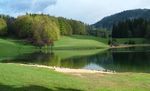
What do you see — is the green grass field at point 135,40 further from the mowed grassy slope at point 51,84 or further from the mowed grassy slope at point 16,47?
the mowed grassy slope at point 51,84

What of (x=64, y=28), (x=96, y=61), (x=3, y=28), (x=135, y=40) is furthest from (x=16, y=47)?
(x=135, y=40)

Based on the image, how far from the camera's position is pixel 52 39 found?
13725 centimetres

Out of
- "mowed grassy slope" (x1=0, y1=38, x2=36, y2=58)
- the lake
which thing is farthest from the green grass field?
the lake

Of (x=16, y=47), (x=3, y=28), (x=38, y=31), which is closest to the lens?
(x=16, y=47)

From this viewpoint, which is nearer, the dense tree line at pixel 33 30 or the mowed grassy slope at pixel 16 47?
the mowed grassy slope at pixel 16 47

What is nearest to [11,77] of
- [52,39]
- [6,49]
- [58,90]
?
[58,90]

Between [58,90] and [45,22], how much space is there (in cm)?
11790

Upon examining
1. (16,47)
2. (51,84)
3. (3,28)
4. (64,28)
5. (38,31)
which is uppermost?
(3,28)

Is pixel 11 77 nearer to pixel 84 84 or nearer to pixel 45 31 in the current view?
pixel 84 84

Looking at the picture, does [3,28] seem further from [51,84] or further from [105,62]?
[51,84]

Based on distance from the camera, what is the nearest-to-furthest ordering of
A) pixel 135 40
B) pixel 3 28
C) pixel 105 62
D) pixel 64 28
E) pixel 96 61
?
pixel 105 62 < pixel 96 61 < pixel 3 28 < pixel 64 28 < pixel 135 40

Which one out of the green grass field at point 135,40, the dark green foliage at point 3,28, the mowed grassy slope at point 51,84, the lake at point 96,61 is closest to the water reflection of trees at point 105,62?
the lake at point 96,61

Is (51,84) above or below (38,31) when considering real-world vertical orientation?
below

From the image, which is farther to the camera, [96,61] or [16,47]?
[16,47]
